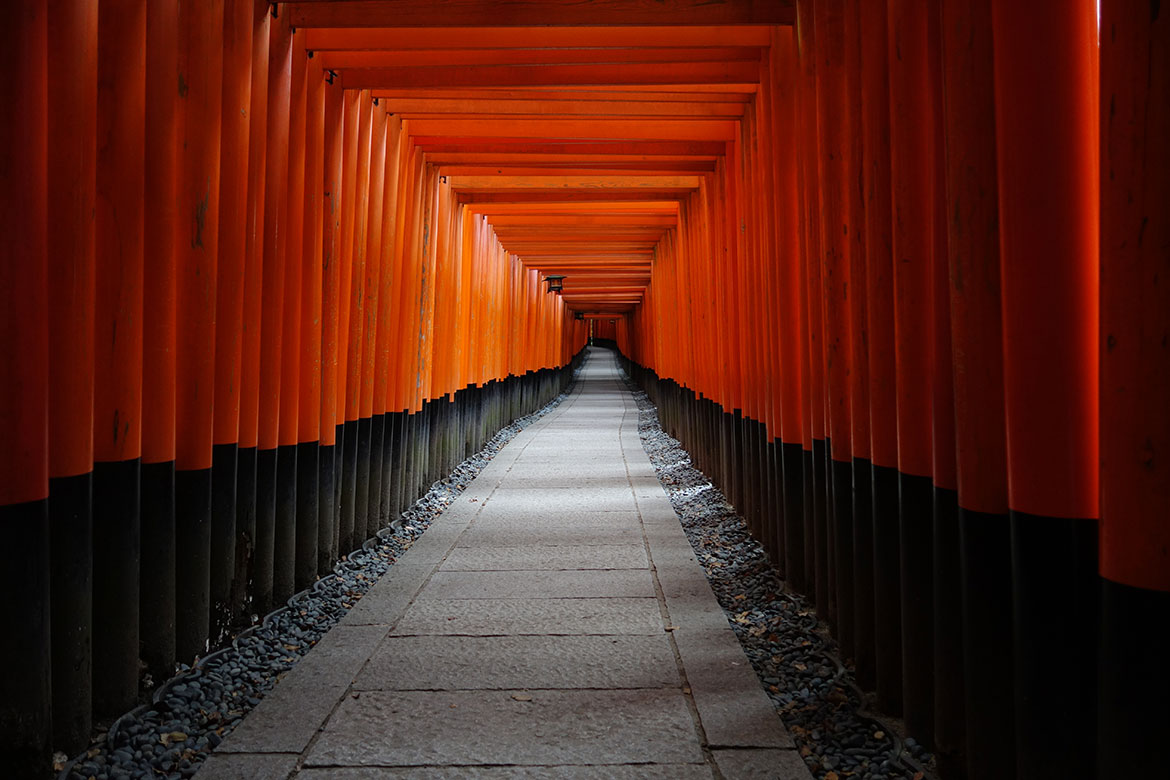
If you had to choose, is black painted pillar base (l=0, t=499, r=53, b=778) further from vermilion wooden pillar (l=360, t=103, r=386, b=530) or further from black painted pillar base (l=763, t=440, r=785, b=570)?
black painted pillar base (l=763, t=440, r=785, b=570)

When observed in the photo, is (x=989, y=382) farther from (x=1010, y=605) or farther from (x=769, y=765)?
(x=769, y=765)

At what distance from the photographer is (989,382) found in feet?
7.84

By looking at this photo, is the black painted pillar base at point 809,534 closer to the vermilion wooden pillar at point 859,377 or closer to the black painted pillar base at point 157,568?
the vermilion wooden pillar at point 859,377

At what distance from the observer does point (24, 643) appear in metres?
2.57

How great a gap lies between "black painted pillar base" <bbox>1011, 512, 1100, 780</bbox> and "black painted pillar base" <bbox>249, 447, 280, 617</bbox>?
359 centimetres

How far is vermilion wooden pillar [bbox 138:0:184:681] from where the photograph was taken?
3.33 metres

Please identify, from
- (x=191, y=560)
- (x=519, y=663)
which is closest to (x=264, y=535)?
(x=191, y=560)

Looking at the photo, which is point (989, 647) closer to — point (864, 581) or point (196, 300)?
point (864, 581)

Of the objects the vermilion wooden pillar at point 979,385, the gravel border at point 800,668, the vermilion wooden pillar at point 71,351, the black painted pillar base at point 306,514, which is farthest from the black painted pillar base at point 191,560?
the vermilion wooden pillar at point 979,385

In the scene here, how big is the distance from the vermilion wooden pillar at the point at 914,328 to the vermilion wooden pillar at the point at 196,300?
275 centimetres

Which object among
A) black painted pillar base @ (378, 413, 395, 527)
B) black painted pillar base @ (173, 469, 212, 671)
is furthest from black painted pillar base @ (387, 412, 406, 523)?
black painted pillar base @ (173, 469, 212, 671)

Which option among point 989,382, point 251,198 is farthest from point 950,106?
point 251,198

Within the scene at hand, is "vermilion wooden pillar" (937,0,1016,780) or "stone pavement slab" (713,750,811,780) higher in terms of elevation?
"vermilion wooden pillar" (937,0,1016,780)

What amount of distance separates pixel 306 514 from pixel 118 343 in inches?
85.5
